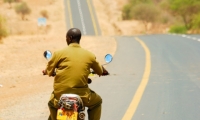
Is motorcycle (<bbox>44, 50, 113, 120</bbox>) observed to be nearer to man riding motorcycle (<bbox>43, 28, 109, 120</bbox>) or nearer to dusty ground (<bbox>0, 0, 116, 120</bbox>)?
man riding motorcycle (<bbox>43, 28, 109, 120</bbox>)

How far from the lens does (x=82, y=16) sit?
3039 inches

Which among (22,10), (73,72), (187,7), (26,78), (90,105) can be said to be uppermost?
(73,72)

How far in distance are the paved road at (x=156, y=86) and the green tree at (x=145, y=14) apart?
60.5 metres

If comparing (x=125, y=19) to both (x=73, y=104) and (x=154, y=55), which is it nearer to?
(x=154, y=55)

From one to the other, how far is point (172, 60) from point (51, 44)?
11561 millimetres

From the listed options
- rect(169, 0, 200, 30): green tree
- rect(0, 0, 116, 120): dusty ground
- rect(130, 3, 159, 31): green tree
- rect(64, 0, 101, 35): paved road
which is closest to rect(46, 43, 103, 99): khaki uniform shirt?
rect(0, 0, 116, 120): dusty ground

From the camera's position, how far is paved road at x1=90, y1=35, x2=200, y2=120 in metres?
9.87

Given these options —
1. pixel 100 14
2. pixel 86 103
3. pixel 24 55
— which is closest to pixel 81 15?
pixel 100 14

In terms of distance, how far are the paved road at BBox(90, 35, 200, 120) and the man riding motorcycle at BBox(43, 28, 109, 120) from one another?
11.4ft

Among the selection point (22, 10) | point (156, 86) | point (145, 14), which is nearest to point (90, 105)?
point (156, 86)

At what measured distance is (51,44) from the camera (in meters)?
29.9

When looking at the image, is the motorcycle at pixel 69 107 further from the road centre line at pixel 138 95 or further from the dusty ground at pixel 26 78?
the dusty ground at pixel 26 78

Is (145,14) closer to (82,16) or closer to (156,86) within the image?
(82,16)

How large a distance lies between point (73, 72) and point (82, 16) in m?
71.8
